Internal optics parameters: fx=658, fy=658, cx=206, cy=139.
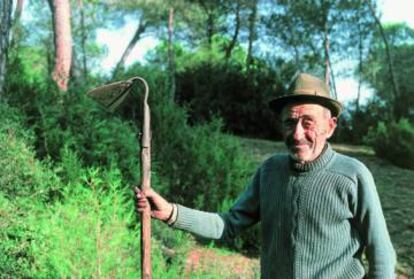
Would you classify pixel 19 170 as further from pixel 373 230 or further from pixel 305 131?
pixel 373 230

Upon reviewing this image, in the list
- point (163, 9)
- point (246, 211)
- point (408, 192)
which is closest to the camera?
point (246, 211)

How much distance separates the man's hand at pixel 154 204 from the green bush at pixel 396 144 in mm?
12868

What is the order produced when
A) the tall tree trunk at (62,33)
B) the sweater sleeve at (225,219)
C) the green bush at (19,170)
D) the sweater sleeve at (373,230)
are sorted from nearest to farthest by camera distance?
the sweater sleeve at (373,230), the sweater sleeve at (225,219), the green bush at (19,170), the tall tree trunk at (62,33)

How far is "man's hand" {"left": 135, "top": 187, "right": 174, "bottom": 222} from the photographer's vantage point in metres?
2.49

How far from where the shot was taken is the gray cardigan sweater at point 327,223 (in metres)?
2.45

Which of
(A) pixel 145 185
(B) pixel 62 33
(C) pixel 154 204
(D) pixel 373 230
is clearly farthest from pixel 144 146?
(B) pixel 62 33

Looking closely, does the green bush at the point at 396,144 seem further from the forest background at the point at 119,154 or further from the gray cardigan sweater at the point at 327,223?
the gray cardigan sweater at the point at 327,223

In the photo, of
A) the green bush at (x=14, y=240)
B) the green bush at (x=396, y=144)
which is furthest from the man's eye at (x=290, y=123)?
the green bush at (x=396, y=144)

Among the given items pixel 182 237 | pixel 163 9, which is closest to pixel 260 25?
pixel 163 9

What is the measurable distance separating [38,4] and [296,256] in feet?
120

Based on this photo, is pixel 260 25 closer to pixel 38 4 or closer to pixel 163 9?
pixel 163 9

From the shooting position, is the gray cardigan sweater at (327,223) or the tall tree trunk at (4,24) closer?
the gray cardigan sweater at (327,223)

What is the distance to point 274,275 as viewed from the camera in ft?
8.55

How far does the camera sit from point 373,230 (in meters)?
2.43
